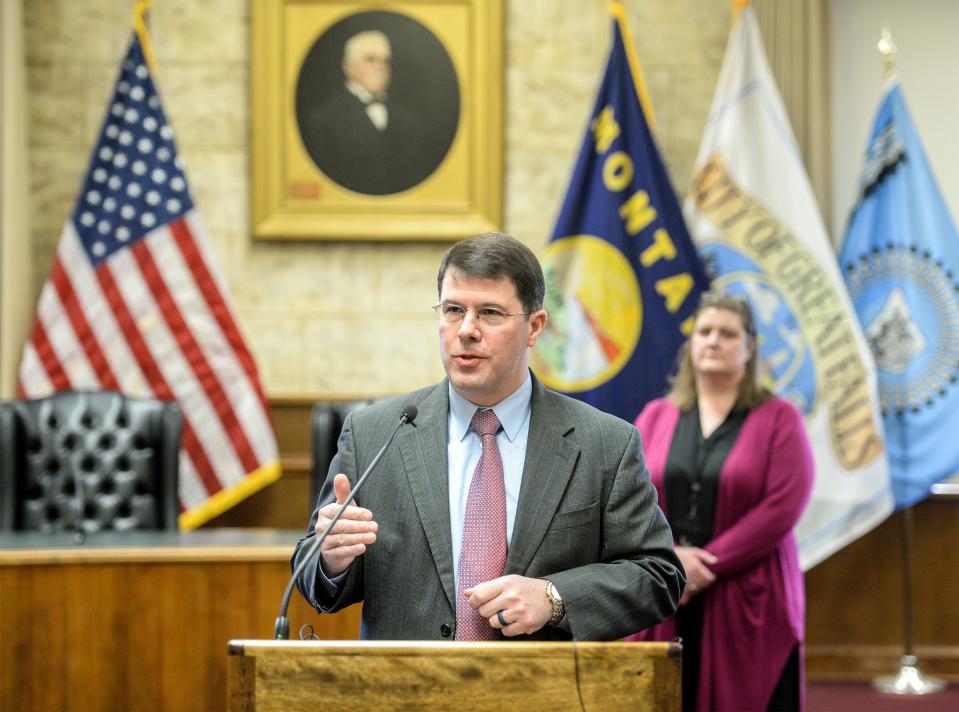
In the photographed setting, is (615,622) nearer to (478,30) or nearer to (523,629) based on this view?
(523,629)

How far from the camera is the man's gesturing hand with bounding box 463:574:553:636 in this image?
1.89 meters

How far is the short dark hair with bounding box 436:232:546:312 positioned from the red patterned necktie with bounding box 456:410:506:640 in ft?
0.99

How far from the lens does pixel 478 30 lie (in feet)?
18.4

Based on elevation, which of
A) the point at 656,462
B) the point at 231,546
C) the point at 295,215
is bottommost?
the point at 231,546

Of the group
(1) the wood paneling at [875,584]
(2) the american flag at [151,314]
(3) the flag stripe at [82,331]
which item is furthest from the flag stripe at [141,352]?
(1) the wood paneling at [875,584]

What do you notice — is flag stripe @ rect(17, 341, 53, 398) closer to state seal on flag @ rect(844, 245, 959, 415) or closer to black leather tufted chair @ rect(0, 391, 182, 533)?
black leather tufted chair @ rect(0, 391, 182, 533)

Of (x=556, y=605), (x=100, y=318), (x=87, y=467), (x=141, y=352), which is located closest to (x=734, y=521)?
(x=556, y=605)

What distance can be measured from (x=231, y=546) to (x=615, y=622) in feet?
7.18

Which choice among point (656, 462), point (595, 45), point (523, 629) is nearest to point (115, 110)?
point (595, 45)

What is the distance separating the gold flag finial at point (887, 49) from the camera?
17.5ft

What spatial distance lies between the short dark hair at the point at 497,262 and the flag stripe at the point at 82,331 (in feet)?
11.7

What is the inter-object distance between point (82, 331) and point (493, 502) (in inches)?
147

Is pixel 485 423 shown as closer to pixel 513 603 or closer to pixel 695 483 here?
pixel 513 603

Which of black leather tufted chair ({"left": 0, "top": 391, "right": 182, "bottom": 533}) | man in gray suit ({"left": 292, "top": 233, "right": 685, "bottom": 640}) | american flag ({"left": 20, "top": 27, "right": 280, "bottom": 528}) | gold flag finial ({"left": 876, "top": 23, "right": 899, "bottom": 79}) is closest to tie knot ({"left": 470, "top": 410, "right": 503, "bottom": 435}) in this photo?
man in gray suit ({"left": 292, "top": 233, "right": 685, "bottom": 640})
